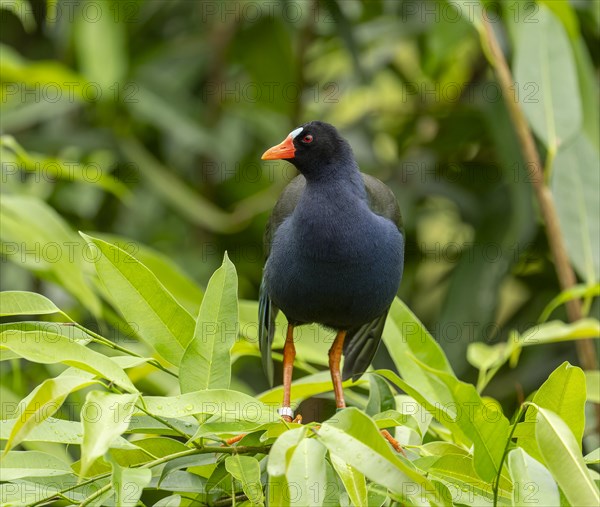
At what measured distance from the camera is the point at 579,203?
8.21 ft

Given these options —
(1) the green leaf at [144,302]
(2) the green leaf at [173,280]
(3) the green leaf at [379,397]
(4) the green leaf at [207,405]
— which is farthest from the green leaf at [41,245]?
(4) the green leaf at [207,405]

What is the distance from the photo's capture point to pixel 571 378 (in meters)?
1.40

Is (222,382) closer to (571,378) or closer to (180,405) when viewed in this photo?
(180,405)

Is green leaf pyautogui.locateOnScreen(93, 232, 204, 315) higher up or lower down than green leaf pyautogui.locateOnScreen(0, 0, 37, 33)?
lower down

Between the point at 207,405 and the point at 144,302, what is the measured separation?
0.28m

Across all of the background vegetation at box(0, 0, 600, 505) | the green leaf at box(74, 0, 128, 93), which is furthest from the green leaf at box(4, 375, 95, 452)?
the green leaf at box(74, 0, 128, 93)

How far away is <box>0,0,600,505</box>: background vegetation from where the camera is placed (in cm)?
135

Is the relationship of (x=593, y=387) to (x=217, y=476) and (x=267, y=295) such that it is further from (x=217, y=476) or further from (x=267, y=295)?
(x=217, y=476)

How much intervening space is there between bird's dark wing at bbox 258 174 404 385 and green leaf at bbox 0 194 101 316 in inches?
14.8

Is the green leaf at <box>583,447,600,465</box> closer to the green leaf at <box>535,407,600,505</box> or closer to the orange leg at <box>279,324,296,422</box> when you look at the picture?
the green leaf at <box>535,407,600,505</box>

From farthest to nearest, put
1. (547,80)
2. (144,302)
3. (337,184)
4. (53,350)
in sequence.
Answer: (547,80)
(337,184)
(144,302)
(53,350)

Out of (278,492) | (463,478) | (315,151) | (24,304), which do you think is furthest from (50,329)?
(315,151)

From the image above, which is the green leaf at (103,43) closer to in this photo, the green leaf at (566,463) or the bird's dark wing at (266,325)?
the bird's dark wing at (266,325)

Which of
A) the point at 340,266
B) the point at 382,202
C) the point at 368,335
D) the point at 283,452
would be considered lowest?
the point at 368,335
